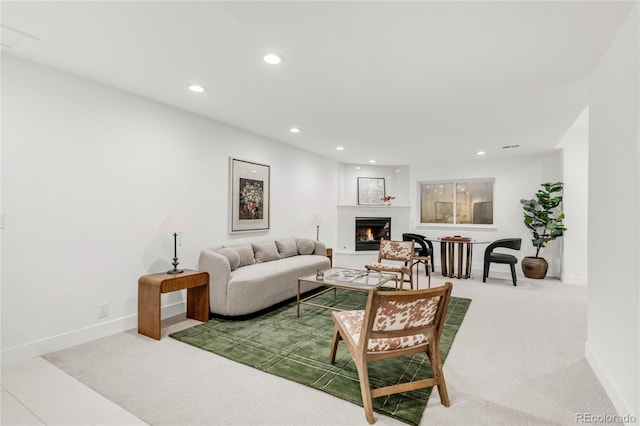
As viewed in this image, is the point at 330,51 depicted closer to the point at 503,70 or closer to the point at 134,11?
the point at 134,11

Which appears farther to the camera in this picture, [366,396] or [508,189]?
[508,189]

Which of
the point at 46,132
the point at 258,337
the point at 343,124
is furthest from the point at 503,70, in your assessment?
the point at 46,132

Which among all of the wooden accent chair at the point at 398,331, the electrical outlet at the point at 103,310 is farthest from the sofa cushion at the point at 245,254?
the wooden accent chair at the point at 398,331

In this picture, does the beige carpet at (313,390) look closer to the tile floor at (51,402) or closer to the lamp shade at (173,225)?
the tile floor at (51,402)

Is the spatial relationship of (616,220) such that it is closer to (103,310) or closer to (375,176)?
(103,310)

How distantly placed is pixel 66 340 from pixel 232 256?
69.6 inches

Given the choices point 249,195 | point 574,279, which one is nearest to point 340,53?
point 249,195

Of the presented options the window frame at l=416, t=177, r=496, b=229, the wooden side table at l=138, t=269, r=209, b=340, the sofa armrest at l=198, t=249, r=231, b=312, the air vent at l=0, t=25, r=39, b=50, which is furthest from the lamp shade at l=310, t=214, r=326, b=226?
the air vent at l=0, t=25, r=39, b=50

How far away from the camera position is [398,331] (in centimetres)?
192

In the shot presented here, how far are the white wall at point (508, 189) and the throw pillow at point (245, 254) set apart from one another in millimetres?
4905

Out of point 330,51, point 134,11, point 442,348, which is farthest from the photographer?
point 442,348

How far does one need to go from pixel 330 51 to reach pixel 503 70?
1.54 m

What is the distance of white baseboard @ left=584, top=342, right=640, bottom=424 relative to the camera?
1888mm

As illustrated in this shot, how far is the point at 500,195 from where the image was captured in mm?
6840
